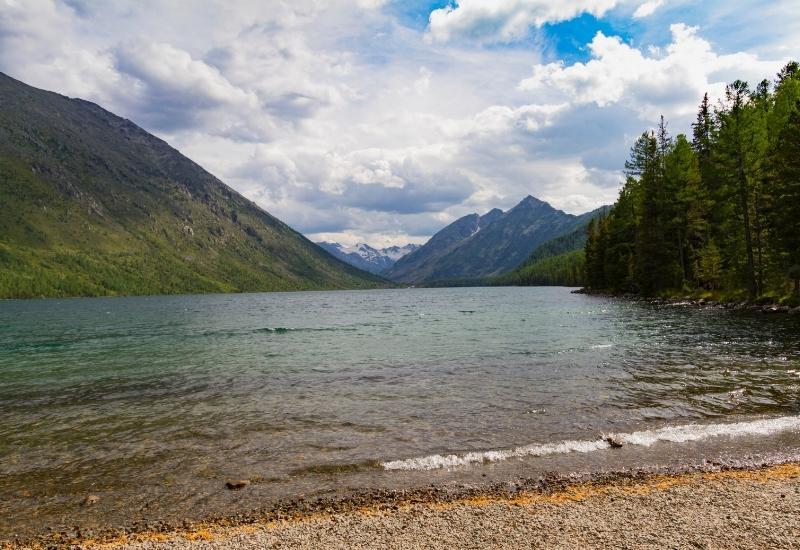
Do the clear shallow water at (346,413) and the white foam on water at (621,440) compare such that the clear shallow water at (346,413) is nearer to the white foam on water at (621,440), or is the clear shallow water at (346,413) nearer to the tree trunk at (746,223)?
the white foam on water at (621,440)

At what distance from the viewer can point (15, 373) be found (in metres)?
31.8

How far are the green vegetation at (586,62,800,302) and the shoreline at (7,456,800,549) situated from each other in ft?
143

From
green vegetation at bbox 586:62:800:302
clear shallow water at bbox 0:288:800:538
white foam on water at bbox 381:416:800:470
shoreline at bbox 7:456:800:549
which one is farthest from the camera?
green vegetation at bbox 586:62:800:302

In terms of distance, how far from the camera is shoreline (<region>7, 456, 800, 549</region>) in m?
9.84

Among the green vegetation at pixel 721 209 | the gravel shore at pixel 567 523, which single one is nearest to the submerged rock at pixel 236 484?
the gravel shore at pixel 567 523

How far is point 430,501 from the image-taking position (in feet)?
36.2

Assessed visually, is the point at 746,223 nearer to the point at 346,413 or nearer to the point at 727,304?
the point at 727,304

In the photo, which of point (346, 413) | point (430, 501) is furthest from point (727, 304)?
point (430, 501)

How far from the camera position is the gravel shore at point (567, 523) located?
28.0 feet

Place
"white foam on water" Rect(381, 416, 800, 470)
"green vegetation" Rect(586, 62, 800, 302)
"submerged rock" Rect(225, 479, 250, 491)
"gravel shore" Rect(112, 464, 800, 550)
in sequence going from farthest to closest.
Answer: "green vegetation" Rect(586, 62, 800, 302) < "white foam on water" Rect(381, 416, 800, 470) < "submerged rock" Rect(225, 479, 250, 491) < "gravel shore" Rect(112, 464, 800, 550)

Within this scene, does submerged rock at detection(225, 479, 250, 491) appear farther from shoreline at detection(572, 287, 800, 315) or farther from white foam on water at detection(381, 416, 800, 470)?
shoreline at detection(572, 287, 800, 315)

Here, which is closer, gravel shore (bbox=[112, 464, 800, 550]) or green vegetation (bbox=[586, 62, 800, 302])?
gravel shore (bbox=[112, 464, 800, 550])

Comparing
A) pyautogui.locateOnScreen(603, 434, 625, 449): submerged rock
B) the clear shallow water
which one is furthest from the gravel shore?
pyautogui.locateOnScreen(603, 434, 625, 449): submerged rock

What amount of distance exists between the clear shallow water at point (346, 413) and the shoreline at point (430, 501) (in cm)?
84
